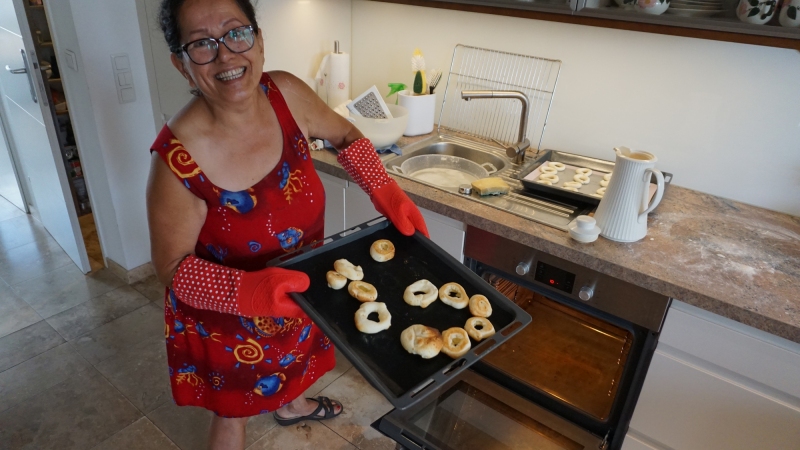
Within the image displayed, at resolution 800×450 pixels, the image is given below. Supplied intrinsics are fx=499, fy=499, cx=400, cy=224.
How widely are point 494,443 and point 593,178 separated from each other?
2.93ft

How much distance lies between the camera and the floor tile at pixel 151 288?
240 cm

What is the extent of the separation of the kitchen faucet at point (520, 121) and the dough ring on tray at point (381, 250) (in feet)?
2.06

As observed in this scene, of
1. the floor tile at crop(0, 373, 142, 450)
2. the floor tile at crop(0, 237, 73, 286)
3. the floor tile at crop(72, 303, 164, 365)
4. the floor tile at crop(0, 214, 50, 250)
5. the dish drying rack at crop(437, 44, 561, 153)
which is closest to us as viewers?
the floor tile at crop(0, 373, 142, 450)

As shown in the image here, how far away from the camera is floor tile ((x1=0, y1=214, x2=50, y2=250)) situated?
9.14 ft

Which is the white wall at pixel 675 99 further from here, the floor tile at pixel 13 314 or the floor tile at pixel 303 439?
the floor tile at pixel 13 314

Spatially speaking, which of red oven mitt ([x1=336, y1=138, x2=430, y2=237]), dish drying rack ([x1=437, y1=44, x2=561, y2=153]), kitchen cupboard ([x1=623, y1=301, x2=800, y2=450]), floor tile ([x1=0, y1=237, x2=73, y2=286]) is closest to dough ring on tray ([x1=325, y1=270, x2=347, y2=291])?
red oven mitt ([x1=336, y1=138, x2=430, y2=237])

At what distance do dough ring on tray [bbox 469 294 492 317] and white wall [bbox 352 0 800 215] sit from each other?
940mm

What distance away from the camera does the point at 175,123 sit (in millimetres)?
1106

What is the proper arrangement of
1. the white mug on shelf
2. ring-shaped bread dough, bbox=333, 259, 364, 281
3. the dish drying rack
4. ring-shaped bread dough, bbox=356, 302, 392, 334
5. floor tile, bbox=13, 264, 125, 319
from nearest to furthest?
ring-shaped bread dough, bbox=356, 302, 392, 334 < ring-shaped bread dough, bbox=333, 259, 364, 281 < the dish drying rack < the white mug on shelf < floor tile, bbox=13, 264, 125, 319

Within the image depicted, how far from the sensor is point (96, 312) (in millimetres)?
2285

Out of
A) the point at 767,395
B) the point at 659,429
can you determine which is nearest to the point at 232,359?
the point at 659,429

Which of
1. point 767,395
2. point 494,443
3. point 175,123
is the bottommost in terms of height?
point 494,443

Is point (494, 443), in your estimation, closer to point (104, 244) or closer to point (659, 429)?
point (659, 429)

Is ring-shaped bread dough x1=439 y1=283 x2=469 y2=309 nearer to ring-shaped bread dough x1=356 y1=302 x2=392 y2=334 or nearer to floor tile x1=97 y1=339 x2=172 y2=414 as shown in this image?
ring-shaped bread dough x1=356 y1=302 x2=392 y2=334
